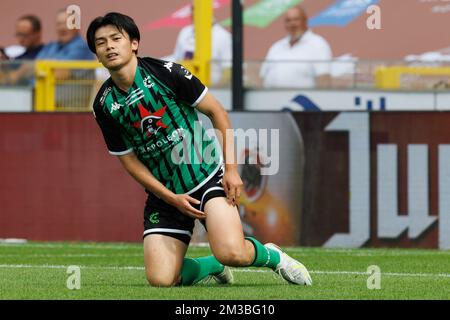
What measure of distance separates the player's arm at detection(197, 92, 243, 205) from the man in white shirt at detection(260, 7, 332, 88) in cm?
766

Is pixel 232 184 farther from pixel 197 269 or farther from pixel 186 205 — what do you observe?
pixel 197 269

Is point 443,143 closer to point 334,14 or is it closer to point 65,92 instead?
point 334,14

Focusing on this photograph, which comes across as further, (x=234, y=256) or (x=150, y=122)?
(x=150, y=122)

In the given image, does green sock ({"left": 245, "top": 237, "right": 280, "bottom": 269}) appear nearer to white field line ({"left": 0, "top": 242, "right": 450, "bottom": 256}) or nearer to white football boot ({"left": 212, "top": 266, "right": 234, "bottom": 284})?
white football boot ({"left": 212, "top": 266, "right": 234, "bottom": 284})

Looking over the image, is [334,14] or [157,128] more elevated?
[334,14]

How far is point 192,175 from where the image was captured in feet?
32.5

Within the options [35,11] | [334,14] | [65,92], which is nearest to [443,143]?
[334,14]

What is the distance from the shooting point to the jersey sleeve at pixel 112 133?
985cm

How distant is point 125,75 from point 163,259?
1.27 metres

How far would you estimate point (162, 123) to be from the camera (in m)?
9.80

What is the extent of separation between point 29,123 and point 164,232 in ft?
22.3
